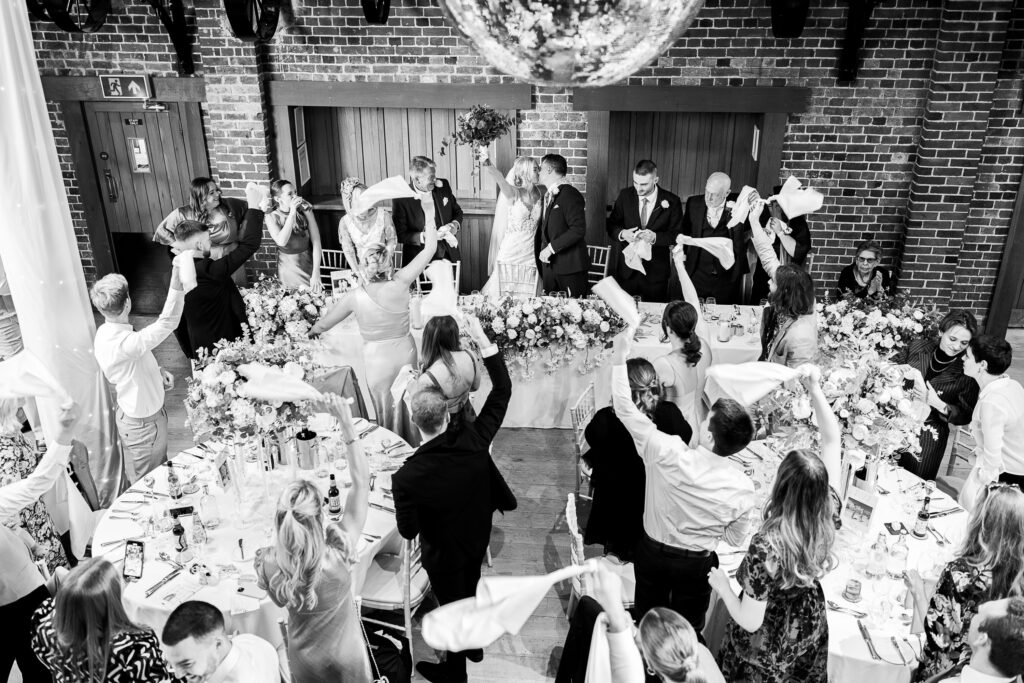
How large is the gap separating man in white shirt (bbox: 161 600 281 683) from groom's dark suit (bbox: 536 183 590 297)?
4146 millimetres

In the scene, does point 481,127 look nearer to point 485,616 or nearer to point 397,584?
point 397,584

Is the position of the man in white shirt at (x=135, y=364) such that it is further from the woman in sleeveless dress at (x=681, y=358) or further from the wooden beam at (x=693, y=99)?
the wooden beam at (x=693, y=99)

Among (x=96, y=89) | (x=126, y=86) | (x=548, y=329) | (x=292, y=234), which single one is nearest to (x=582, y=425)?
(x=548, y=329)

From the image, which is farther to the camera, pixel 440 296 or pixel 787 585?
pixel 440 296

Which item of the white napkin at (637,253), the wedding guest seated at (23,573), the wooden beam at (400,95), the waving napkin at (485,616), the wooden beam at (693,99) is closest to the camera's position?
the waving napkin at (485,616)

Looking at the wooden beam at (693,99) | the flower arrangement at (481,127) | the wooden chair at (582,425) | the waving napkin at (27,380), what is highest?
the wooden beam at (693,99)

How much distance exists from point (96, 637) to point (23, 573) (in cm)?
87

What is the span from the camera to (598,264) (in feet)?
22.9

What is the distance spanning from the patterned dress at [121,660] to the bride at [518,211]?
396 cm

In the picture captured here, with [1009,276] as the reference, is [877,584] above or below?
below

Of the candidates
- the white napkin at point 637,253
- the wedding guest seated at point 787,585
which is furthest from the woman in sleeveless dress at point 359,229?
the wedding guest seated at point 787,585

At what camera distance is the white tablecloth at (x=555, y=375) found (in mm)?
5434

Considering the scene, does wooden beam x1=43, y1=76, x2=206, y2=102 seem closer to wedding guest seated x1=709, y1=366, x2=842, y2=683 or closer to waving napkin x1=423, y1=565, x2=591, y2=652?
wedding guest seated x1=709, y1=366, x2=842, y2=683

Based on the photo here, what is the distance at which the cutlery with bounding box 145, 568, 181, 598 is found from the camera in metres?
3.25
